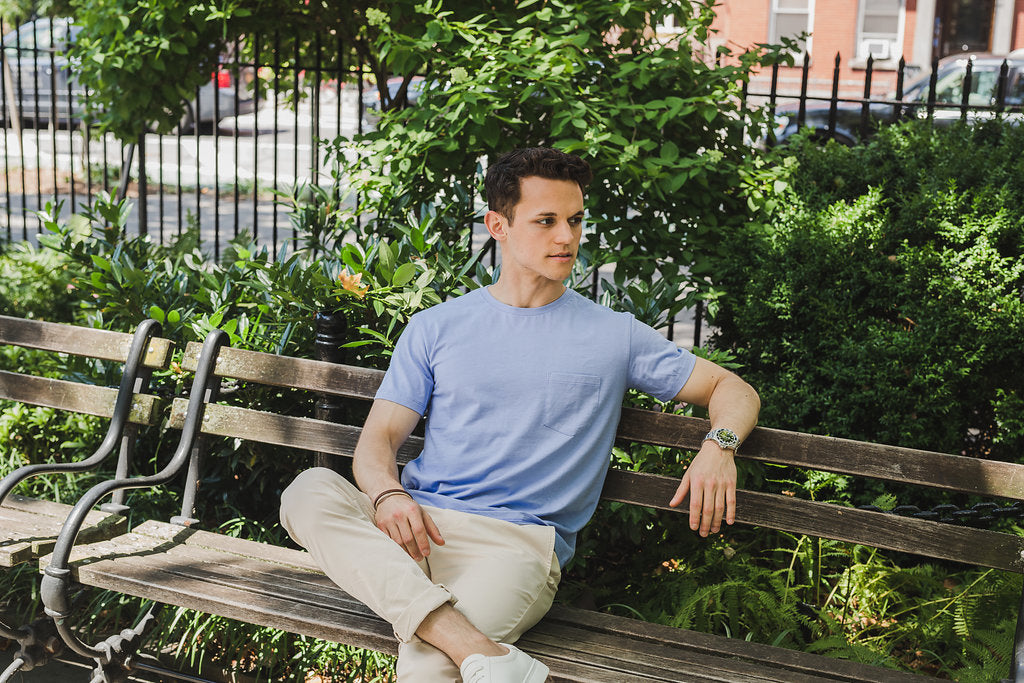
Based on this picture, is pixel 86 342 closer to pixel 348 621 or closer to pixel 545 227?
pixel 348 621

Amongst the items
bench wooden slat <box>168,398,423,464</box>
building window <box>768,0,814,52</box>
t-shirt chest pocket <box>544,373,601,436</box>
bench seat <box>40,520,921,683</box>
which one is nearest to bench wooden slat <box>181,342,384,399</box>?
bench wooden slat <box>168,398,423,464</box>

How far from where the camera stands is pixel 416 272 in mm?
3734

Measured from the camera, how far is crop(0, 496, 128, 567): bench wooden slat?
9.91 feet

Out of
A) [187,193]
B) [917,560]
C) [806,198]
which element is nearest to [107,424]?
[806,198]

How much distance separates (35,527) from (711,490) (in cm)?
208

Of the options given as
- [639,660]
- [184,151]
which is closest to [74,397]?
[639,660]

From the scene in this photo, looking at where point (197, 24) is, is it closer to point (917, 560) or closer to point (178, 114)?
point (178, 114)

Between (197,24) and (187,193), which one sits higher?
(197,24)

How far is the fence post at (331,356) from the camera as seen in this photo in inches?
136

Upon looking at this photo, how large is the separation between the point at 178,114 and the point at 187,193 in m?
10.4

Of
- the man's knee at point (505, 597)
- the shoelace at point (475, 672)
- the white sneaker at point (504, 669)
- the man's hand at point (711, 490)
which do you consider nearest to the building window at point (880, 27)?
the man's hand at point (711, 490)

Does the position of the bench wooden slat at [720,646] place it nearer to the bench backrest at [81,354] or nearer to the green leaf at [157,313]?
the bench backrest at [81,354]

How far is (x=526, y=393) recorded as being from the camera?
274cm

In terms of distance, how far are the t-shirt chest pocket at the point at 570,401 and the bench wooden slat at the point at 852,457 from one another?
0.24 metres
